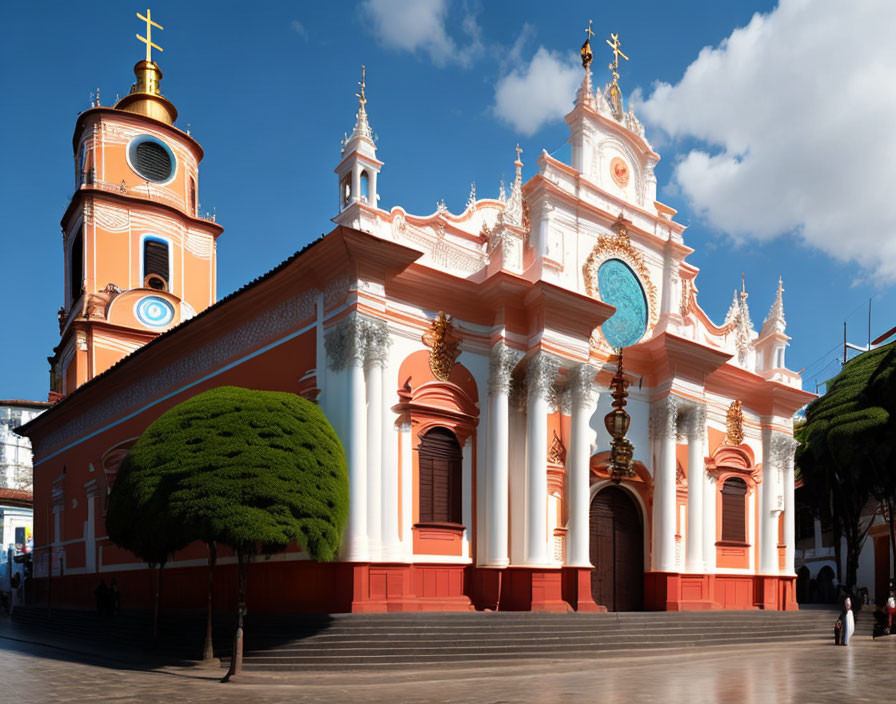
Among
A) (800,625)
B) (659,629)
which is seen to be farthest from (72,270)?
(800,625)

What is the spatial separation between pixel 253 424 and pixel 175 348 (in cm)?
1001

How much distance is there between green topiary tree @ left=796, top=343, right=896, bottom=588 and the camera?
27812 millimetres

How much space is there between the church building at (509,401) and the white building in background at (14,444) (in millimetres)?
Result: 21544

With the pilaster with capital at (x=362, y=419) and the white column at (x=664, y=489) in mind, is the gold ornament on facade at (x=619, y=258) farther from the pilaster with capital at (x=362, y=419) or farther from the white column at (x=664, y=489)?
the pilaster with capital at (x=362, y=419)

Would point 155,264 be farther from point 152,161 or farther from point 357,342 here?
point 357,342

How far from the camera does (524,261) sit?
20.3 m

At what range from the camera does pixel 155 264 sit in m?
33.7

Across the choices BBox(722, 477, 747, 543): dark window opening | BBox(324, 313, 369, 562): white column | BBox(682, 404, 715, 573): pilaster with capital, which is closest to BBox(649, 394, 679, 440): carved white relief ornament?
Answer: BBox(682, 404, 715, 573): pilaster with capital

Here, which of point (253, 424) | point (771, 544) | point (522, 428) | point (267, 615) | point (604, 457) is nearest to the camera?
point (253, 424)

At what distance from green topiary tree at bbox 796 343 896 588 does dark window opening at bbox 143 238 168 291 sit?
82.8 ft

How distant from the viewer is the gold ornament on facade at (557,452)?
19906 mm

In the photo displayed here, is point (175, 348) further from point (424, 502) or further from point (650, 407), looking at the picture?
point (650, 407)

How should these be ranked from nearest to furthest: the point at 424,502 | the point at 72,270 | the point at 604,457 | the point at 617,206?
the point at 424,502 < the point at 604,457 < the point at 617,206 < the point at 72,270

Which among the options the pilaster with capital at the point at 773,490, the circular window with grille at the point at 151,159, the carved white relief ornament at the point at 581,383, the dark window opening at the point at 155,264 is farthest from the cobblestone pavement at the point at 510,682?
the circular window with grille at the point at 151,159
